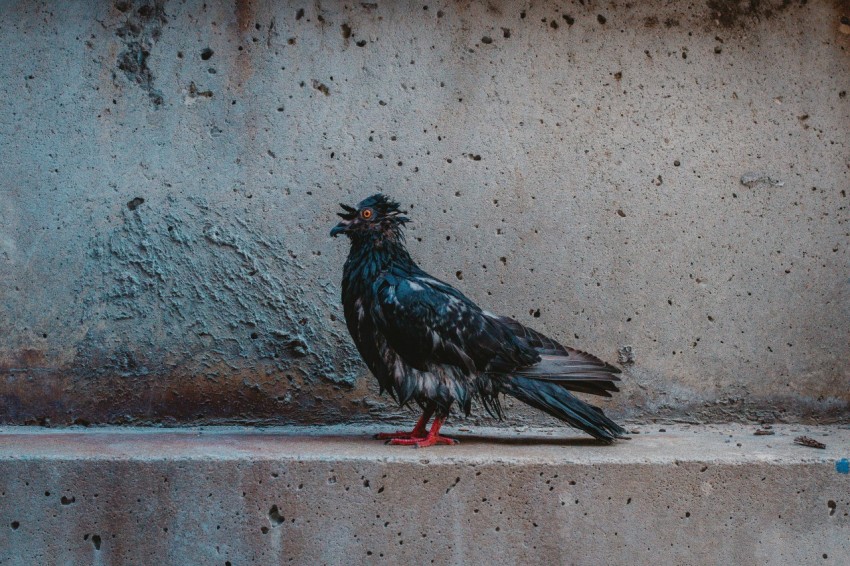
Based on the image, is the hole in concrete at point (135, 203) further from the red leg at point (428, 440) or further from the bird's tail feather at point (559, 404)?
the bird's tail feather at point (559, 404)

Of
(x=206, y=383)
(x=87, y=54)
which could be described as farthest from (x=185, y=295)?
(x=87, y=54)

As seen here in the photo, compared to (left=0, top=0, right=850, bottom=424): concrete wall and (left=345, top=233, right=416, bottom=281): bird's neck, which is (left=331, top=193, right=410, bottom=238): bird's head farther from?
(left=0, top=0, right=850, bottom=424): concrete wall

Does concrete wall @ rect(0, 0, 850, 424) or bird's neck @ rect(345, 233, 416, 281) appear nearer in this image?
bird's neck @ rect(345, 233, 416, 281)

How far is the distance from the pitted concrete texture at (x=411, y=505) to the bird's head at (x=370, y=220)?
35.9 inches

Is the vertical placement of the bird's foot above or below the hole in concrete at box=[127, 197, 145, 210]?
below

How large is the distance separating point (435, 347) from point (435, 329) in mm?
74

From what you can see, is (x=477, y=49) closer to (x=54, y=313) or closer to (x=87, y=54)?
(x=87, y=54)

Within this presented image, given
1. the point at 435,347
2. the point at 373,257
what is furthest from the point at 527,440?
the point at 373,257

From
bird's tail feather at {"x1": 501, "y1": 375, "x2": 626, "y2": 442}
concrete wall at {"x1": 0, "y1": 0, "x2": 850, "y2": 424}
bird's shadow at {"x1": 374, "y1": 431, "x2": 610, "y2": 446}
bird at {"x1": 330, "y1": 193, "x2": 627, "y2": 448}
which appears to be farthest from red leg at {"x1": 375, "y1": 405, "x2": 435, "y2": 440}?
concrete wall at {"x1": 0, "y1": 0, "x2": 850, "y2": 424}

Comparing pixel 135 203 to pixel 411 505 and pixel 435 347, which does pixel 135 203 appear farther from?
pixel 411 505

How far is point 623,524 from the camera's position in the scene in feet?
10.4

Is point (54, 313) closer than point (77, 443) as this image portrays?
No

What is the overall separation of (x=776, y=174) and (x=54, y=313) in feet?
12.7

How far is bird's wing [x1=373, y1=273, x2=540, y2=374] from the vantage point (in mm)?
3395
